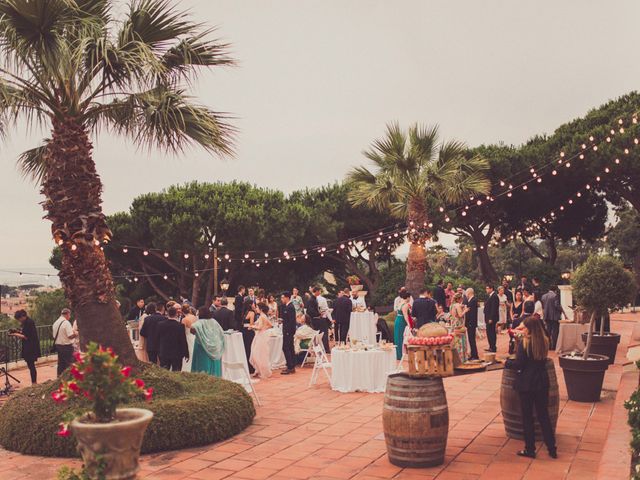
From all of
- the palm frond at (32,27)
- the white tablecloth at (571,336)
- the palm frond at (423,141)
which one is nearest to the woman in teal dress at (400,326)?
the white tablecloth at (571,336)

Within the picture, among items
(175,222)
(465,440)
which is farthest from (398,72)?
(175,222)

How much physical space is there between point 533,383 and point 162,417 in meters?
3.91

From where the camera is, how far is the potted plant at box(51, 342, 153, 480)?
3758 mm

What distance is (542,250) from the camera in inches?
2936

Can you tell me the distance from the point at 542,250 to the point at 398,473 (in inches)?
2871

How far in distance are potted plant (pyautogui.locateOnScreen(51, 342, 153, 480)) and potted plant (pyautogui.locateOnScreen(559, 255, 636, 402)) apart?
6740 millimetres

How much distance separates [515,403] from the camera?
7.01 metres

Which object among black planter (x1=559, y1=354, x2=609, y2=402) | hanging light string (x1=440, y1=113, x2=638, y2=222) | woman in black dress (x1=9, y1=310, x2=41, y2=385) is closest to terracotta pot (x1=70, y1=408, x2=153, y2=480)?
black planter (x1=559, y1=354, x2=609, y2=402)

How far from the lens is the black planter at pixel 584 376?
8805 mm

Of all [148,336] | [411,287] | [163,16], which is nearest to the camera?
[163,16]

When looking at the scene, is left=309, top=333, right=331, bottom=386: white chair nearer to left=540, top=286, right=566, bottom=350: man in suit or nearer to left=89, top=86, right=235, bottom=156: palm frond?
left=89, top=86, right=235, bottom=156: palm frond

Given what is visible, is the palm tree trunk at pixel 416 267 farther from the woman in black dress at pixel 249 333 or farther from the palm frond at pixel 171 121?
the palm frond at pixel 171 121

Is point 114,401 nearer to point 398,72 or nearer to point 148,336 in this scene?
point 148,336

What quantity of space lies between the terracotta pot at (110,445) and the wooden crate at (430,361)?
3117 millimetres
